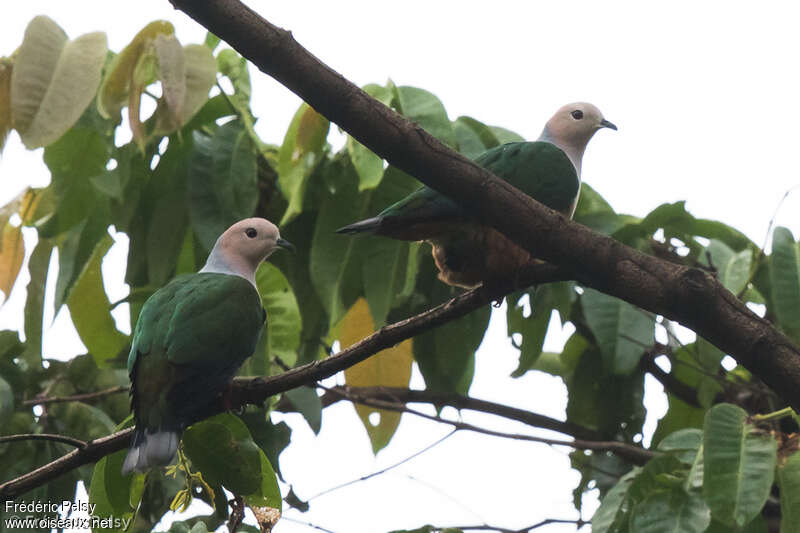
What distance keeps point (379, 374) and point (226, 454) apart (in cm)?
156

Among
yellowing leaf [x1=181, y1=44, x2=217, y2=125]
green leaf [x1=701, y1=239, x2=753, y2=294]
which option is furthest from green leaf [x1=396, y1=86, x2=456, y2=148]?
green leaf [x1=701, y1=239, x2=753, y2=294]

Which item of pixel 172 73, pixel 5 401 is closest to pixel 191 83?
pixel 172 73

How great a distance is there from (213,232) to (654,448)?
2021 millimetres

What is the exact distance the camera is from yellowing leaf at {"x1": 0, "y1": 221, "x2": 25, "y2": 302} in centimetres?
389

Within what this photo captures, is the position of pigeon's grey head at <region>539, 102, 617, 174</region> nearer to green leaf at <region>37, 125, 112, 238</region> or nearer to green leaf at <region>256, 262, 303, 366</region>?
green leaf at <region>256, 262, 303, 366</region>

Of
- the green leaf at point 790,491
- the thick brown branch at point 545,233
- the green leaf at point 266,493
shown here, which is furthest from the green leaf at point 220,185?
the green leaf at point 790,491

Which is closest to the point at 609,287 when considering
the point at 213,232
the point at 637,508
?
the point at 637,508

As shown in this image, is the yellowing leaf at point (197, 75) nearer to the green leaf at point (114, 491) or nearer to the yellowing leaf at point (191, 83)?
the yellowing leaf at point (191, 83)

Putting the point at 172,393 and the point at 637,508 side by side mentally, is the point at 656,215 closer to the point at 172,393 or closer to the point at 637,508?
the point at 637,508

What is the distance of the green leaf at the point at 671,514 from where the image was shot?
2928 millimetres

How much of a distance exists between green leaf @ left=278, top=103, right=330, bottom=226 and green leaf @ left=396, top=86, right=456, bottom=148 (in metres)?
0.32

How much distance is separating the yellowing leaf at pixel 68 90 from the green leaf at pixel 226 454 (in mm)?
1082

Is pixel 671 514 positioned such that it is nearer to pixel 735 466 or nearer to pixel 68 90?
pixel 735 466

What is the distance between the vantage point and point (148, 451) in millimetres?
2711
